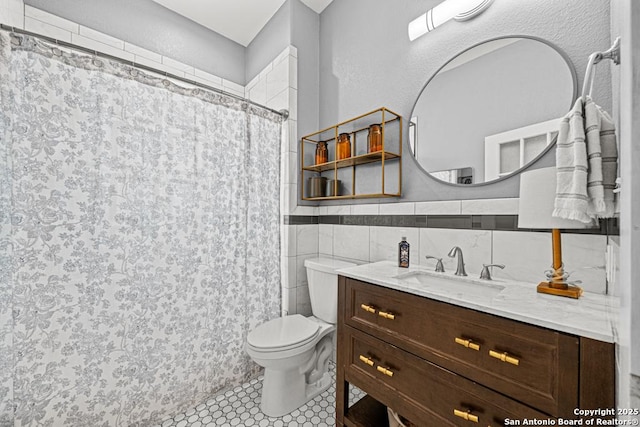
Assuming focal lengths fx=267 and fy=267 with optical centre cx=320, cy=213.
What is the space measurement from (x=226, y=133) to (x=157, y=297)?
1057 mm

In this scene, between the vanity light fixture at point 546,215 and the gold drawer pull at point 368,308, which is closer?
the vanity light fixture at point 546,215

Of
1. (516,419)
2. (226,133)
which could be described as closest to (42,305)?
(226,133)

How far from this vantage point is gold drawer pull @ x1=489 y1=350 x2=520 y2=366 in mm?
778

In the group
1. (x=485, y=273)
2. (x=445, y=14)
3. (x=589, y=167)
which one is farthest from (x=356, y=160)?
(x=589, y=167)

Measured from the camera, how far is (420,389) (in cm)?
101

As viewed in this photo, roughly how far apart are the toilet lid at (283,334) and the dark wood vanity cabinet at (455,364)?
0.29 m

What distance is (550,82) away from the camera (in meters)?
1.13

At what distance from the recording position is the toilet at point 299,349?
1.45 meters

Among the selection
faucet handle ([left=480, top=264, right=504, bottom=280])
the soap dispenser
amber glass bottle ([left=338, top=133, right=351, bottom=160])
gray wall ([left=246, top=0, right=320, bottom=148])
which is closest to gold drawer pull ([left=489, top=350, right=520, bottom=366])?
faucet handle ([left=480, top=264, right=504, bottom=280])

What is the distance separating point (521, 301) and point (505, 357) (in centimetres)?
20

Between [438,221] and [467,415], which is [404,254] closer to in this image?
[438,221]

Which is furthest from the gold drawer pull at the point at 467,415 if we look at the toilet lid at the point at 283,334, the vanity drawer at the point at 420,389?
the toilet lid at the point at 283,334

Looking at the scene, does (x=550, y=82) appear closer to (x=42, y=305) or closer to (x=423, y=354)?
(x=423, y=354)

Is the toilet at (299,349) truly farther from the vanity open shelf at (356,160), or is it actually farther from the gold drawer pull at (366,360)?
the vanity open shelf at (356,160)
